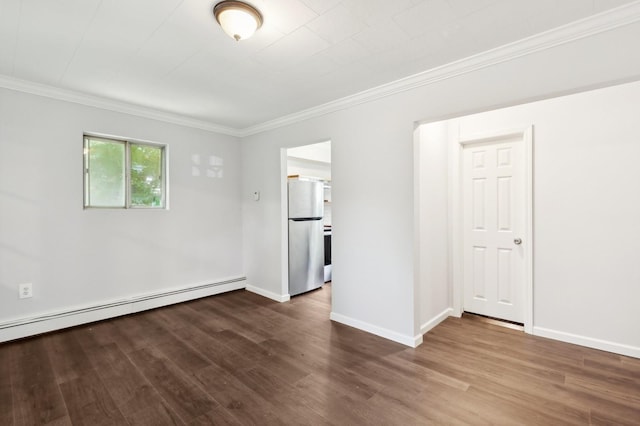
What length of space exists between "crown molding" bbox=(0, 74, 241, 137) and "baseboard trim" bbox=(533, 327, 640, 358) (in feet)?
15.6

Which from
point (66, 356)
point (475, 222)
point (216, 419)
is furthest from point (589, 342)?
point (66, 356)

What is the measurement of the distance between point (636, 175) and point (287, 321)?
3609 mm

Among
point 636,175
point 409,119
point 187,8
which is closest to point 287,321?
point 409,119

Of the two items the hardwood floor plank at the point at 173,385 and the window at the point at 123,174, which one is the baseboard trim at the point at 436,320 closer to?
the hardwood floor plank at the point at 173,385

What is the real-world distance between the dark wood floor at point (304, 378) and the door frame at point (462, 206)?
1.24ft

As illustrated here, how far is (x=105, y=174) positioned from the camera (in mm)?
3559

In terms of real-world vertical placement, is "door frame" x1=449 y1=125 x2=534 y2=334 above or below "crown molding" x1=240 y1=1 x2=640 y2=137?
below

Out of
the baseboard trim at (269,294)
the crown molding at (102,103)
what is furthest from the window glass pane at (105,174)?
the baseboard trim at (269,294)

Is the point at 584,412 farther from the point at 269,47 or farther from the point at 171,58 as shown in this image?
the point at 171,58

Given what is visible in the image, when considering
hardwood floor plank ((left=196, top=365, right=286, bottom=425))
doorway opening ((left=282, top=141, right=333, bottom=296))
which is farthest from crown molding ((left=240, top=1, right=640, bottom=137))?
hardwood floor plank ((left=196, top=365, right=286, bottom=425))

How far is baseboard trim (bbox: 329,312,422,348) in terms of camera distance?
2.77m

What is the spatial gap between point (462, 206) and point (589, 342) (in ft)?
5.69

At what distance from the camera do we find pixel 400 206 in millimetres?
2811

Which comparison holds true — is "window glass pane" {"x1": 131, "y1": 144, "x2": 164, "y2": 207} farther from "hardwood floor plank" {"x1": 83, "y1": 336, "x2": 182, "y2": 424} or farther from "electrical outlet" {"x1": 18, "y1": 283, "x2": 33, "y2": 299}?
"hardwood floor plank" {"x1": 83, "y1": 336, "x2": 182, "y2": 424}
